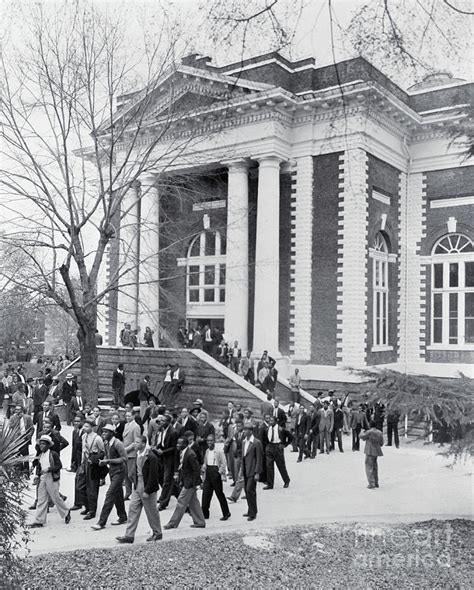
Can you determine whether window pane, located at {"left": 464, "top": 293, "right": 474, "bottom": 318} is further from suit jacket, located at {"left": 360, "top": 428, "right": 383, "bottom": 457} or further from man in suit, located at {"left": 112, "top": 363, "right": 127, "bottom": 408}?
suit jacket, located at {"left": 360, "top": 428, "right": 383, "bottom": 457}

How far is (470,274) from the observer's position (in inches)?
1038

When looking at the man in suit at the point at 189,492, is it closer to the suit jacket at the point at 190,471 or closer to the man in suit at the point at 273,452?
the suit jacket at the point at 190,471

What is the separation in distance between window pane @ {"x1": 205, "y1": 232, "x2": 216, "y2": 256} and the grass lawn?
19.8 meters

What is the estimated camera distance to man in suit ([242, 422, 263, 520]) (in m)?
10.4

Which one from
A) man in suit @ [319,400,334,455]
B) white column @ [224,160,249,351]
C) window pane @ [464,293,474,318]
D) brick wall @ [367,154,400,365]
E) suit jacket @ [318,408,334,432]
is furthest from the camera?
window pane @ [464,293,474,318]

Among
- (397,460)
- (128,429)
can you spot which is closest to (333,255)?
(397,460)

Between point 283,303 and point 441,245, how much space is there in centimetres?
773

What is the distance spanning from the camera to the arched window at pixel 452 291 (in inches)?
1036

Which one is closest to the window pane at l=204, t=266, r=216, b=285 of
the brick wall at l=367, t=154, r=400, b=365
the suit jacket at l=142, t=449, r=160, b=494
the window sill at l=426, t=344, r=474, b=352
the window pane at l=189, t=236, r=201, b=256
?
the window pane at l=189, t=236, r=201, b=256

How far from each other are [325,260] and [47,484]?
16.6 metres

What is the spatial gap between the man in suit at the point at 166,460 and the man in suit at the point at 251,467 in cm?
143

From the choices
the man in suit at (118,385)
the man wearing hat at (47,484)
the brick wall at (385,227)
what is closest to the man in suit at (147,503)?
the man wearing hat at (47,484)

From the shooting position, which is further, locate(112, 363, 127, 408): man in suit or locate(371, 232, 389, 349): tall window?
locate(371, 232, 389, 349): tall window

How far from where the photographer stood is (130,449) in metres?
11.5
